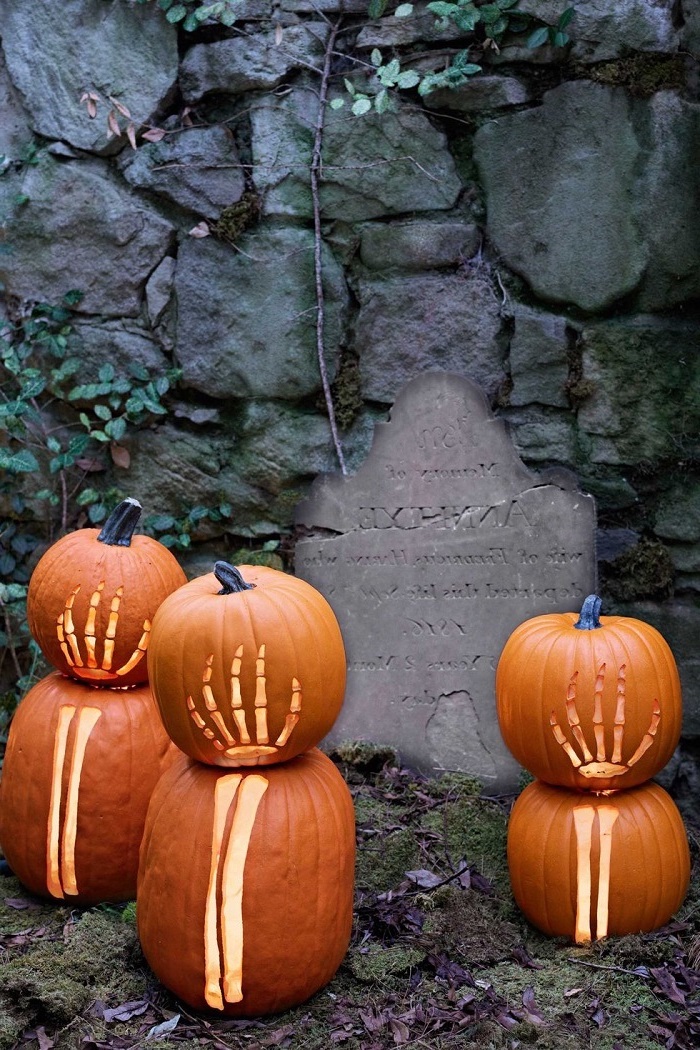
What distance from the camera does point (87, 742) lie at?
7.73 feet

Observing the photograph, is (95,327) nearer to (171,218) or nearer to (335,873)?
(171,218)

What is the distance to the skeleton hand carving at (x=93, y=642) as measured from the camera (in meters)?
2.37

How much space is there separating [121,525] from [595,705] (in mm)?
1287

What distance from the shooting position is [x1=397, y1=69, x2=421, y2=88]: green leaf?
3.12 metres

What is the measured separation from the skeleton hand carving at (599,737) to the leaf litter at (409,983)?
0.40 metres

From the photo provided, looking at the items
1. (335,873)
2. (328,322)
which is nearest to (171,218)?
(328,322)

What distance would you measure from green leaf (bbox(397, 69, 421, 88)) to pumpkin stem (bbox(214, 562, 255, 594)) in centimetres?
195

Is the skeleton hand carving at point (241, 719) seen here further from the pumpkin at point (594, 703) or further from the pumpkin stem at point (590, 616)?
the pumpkin stem at point (590, 616)

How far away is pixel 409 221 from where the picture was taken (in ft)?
10.7

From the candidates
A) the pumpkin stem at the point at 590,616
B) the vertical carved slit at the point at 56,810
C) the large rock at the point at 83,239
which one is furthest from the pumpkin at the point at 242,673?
the large rock at the point at 83,239

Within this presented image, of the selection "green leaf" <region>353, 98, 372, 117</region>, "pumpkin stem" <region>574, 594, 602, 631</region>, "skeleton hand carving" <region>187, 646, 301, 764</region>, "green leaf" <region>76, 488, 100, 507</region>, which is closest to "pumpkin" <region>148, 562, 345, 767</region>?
"skeleton hand carving" <region>187, 646, 301, 764</region>

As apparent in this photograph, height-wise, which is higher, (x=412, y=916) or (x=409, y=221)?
(x=409, y=221)

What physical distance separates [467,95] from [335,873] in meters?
2.51

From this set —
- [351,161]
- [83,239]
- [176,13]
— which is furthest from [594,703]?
[176,13]
